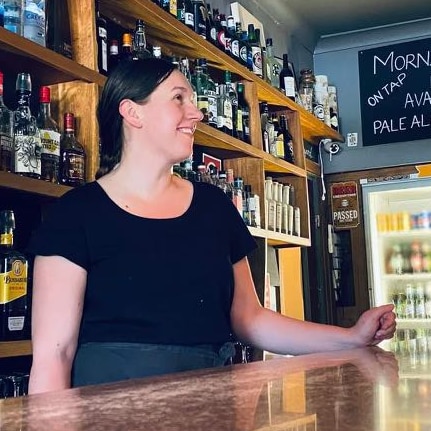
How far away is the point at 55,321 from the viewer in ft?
3.55

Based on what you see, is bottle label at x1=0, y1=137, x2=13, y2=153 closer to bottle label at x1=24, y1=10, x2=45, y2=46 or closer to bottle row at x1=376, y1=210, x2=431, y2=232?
bottle label at x1=24, y1=10, x2=45, y2=46

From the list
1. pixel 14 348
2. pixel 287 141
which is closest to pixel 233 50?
pixel 287 141

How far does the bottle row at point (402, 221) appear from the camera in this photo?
4.38 m

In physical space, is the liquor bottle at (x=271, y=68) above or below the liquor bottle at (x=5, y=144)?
above

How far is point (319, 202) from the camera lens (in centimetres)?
429

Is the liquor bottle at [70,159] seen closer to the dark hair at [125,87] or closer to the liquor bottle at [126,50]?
the dark hair at [125,87]

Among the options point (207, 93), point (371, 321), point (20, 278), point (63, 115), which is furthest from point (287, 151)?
point (371, 321)

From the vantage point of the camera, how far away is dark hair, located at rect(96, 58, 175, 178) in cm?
133

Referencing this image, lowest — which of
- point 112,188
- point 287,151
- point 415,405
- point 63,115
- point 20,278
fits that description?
point 415,405

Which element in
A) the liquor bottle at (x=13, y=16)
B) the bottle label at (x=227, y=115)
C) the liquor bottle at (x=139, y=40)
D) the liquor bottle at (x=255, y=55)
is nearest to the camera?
the liquor bottle at (x=13, y=16)

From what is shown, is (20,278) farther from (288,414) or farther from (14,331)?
(288,414)

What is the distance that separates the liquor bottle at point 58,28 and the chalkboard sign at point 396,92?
2.76 m

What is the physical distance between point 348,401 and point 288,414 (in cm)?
6

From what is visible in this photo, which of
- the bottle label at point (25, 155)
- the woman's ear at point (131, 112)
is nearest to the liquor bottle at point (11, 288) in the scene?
the bottle label at point (25, 155)
